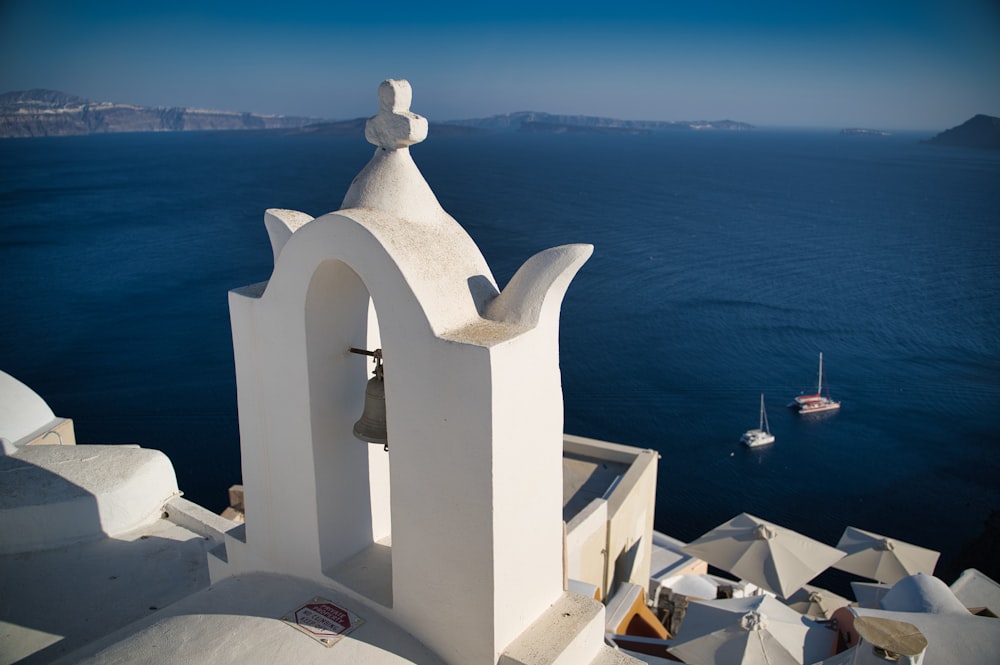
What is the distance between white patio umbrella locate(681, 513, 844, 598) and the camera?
15.0 m

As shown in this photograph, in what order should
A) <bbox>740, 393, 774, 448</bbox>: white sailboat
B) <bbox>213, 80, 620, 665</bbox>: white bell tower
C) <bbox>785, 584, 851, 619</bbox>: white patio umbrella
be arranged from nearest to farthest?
<bbox>213, 80, 620, 665</bbox>: white bell tower, <bbox>785, 584, 851, 619</bbox>: white patio umbrella, <bbox>740, 393, 774, 448</bbox>: white sailboat

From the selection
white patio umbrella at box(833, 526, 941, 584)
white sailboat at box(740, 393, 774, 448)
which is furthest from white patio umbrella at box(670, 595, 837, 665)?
white sailboat at box(740, 393, 774, 448)

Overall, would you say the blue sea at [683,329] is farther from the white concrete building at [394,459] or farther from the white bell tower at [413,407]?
the white bell tower at [413,407]

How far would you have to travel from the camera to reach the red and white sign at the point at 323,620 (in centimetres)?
402

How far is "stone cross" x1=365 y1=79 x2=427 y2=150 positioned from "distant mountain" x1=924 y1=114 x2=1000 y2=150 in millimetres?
157380

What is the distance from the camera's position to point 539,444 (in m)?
3.88

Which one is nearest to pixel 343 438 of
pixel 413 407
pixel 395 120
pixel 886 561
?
pixel 413 407

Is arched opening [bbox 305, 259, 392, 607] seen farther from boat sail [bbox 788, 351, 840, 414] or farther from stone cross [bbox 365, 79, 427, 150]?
boat sail [bbox 788, 351, 840, 414]

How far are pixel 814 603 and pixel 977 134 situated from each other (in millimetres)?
164378

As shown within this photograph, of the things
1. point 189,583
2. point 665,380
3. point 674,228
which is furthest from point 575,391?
point 674,228

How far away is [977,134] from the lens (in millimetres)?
148250

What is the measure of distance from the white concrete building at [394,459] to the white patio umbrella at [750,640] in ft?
27.8

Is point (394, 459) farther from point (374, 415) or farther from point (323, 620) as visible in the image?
point (323, 620)

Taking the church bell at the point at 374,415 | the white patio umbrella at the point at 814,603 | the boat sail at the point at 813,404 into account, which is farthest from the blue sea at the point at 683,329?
the church bell at the point at 374,415
